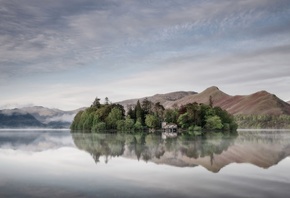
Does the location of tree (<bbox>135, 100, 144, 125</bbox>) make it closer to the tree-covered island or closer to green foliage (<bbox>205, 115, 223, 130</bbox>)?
the tree-covered island

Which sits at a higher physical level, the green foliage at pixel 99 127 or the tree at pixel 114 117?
the tree at pixel 114 117

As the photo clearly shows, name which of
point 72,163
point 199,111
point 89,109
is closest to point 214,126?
point 199,111

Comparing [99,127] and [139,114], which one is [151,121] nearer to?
[139,114]

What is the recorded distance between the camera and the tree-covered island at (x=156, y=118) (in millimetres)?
133875

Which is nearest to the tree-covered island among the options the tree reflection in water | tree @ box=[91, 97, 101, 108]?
Result: tree @ box=[91, 97, 101, 108]


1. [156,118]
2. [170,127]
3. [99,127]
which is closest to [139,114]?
[156,118]

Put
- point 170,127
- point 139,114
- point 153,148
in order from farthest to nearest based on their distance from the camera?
point 139,114, point 170,127, point 153,148

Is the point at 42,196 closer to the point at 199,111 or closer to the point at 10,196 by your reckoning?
the point at 10,196

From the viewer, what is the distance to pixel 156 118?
144 m

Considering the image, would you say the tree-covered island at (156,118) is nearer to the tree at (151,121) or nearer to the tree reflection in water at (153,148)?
the tree at (151,121)

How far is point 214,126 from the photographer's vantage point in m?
133

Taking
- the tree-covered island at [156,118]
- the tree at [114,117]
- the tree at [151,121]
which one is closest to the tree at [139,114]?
the tree-covered island at [156,118]

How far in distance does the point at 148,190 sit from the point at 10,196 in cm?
642

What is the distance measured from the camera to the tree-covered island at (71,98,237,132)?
133875 millimetres
